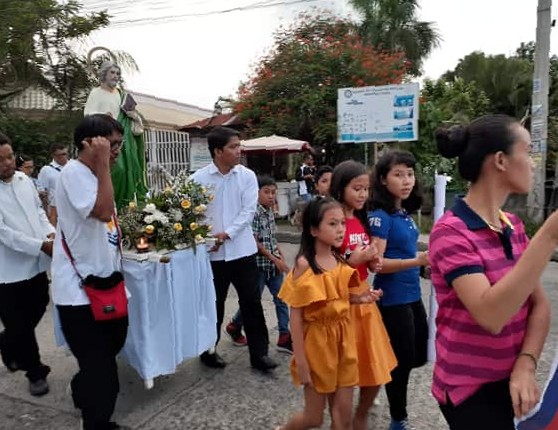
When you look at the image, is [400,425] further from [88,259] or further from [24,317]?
[24,317]

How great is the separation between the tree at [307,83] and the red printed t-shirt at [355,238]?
34.2ft

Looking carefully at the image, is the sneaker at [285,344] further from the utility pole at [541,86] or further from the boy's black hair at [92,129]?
the utility pole at [541,86]

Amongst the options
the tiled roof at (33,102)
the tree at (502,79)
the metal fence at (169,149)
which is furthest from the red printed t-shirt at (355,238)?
the tree at (502,79)

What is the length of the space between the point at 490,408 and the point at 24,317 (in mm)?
2942

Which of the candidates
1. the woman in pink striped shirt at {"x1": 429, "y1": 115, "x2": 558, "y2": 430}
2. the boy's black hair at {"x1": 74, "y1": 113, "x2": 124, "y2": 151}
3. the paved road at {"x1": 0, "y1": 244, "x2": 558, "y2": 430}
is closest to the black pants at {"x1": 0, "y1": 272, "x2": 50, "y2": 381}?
the paved road at {"x1": 0, "y1": 244, "x2": 558, "y2": 430}

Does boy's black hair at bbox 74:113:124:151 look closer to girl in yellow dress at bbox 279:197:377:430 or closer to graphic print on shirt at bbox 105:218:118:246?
graphic print on shirt at bbox 105:218:118:246

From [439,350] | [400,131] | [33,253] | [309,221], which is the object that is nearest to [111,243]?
[33,253]

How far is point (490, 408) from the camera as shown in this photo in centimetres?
154

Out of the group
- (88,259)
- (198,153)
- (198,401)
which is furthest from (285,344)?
(198,153)

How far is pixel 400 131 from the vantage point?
905 centimetres

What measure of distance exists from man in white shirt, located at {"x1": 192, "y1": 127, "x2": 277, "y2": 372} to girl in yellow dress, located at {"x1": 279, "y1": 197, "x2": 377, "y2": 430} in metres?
1.21

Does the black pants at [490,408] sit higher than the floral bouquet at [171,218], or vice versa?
the floral bouquet at [171,218]

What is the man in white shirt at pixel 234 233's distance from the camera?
12.0 ft

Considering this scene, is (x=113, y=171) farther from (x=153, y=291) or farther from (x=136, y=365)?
(x=136, y=365)
